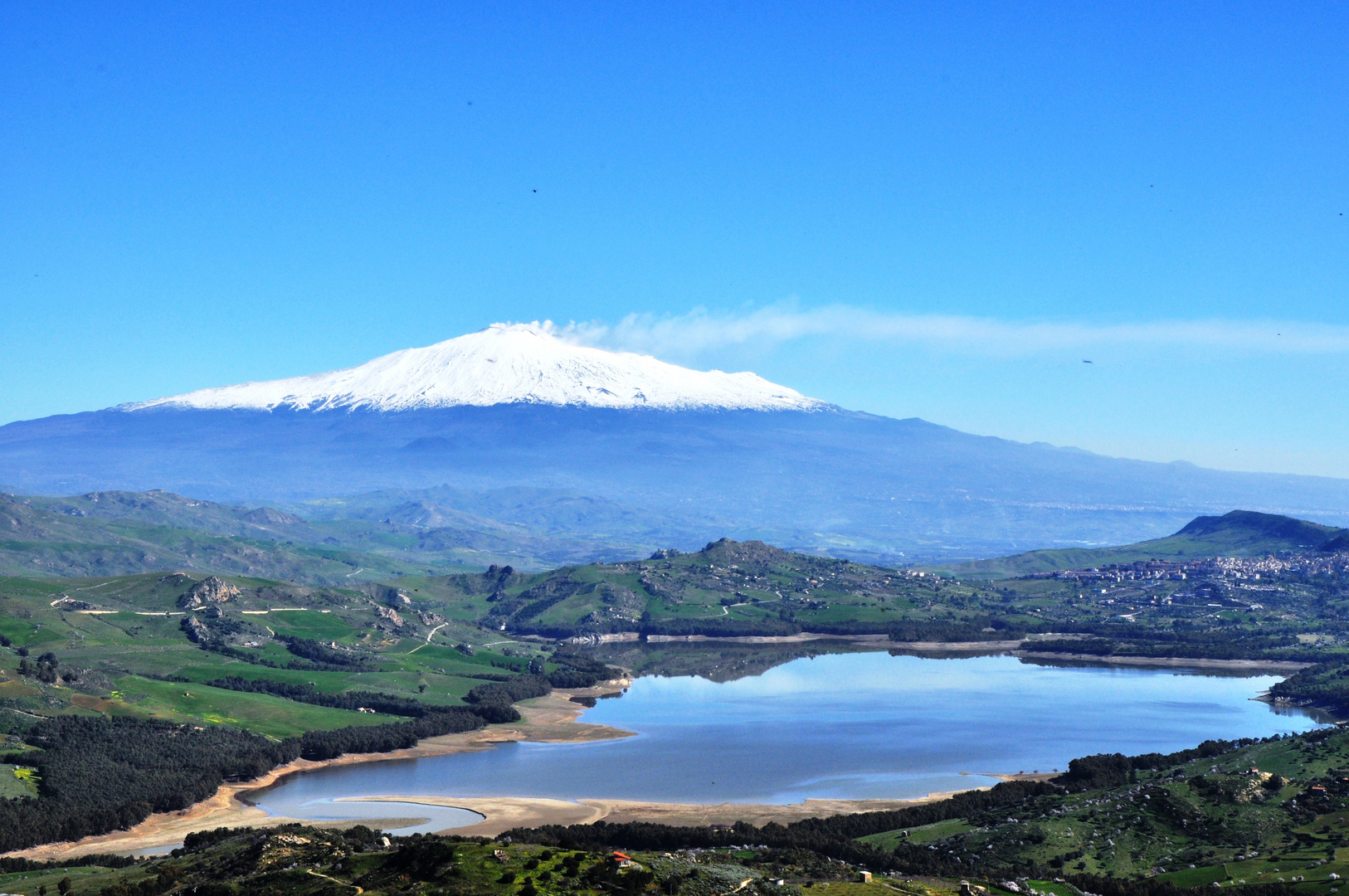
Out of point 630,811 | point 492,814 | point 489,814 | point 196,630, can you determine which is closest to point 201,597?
point 196,630

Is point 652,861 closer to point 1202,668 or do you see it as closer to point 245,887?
point 245,887

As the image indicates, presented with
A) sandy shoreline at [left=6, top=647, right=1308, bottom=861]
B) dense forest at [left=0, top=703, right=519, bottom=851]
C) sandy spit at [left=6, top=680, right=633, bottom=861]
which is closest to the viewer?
sandy spit at [left=6, top=680, right=633, bottom=861]

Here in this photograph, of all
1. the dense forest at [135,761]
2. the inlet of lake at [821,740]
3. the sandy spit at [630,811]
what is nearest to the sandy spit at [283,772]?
the dense forest at [135,761]

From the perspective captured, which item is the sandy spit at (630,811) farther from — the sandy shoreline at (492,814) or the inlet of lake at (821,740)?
the inlet of lake at (821,740)

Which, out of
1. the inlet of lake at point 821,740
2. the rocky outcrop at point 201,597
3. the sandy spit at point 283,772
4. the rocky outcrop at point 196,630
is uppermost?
the rocky outcrop at point 201,597

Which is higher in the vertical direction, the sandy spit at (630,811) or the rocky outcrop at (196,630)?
the rocky outcrop at (196,630)

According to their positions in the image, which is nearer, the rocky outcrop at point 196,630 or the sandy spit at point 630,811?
the sandy spit at point 630,811

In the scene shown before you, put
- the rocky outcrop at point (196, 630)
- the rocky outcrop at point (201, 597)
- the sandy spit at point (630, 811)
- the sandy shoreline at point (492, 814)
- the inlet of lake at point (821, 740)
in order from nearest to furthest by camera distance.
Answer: the sandy shoreline at point (492, 814)
the sandy spit at point (630, 811)
the inlet of lake at point (821, 740)
the rocky outcrop at point (196, 630)
the rocky outcrop at point (201, 597)

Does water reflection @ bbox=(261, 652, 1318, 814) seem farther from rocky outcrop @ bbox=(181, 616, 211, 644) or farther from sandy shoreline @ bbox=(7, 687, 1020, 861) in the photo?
rocky outcrop @ bbox=(181, 616, 211, 644)

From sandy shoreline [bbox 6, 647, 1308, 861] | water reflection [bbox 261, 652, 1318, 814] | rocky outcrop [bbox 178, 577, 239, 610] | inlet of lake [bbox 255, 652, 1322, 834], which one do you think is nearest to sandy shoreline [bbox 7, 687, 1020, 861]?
sandy shoreline [bbox 6, 647, 1308, 861]

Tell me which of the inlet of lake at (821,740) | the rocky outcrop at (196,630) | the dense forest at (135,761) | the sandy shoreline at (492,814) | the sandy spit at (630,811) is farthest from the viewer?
the rocky outcrop at (196,630)

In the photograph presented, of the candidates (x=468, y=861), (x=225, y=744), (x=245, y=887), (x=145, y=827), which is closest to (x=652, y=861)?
(x=468, y=861)
